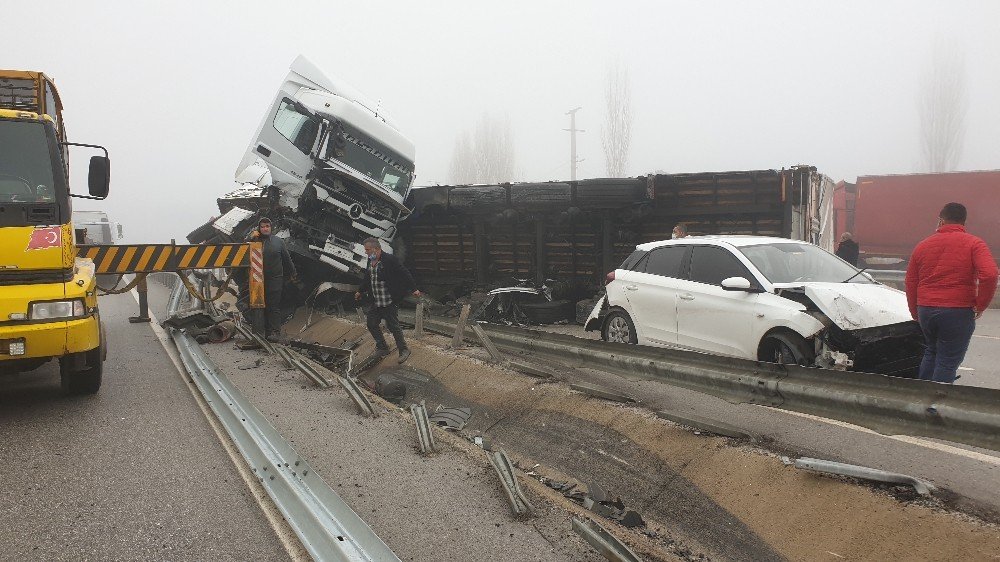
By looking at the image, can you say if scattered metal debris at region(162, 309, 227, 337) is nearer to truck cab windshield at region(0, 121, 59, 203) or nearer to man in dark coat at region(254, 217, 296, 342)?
man in dark coat at region(254, 217, 296, 342)

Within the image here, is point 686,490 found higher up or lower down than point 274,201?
lower down

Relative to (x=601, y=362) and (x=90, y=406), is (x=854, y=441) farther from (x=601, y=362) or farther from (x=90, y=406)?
(x=90, y=406)

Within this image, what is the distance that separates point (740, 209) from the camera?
1111cm

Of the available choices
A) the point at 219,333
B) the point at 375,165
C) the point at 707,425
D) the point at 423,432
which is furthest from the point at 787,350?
the point at 375,165

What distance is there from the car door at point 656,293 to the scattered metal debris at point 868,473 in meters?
3.28

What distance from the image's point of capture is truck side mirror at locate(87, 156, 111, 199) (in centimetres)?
615

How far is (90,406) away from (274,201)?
657 centimetres

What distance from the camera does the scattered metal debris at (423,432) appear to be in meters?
4.65

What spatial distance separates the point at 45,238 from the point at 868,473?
20.4ft

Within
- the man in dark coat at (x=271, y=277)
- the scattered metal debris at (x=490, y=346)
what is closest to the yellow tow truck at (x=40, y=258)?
the man in dark coat at (x=271, y=277)

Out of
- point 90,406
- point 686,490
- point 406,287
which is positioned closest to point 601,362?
point 686,490

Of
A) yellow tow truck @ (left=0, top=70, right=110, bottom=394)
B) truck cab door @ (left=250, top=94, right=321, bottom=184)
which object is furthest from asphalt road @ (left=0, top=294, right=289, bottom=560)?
truck cab door @ (left=250, top=94, right=321, bottom=184)

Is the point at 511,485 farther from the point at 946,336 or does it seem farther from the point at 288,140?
the point at 288,140

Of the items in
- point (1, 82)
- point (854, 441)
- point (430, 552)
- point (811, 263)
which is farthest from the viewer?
point (811, 263)
